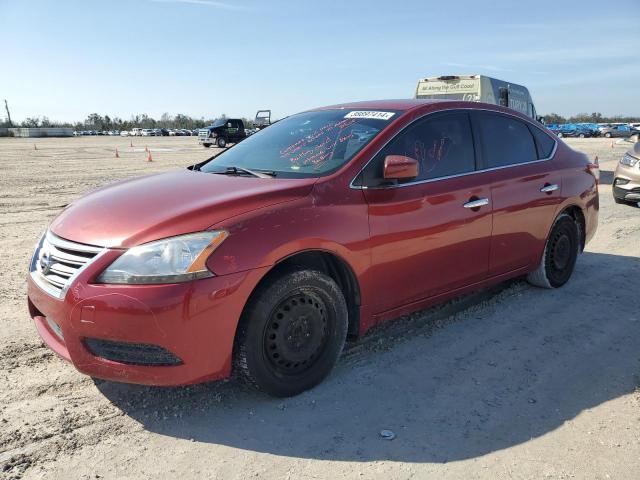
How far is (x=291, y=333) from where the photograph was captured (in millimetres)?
3051

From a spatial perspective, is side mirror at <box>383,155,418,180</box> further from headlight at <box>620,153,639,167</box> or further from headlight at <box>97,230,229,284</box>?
headlight at <box>620,153,639,167</box>

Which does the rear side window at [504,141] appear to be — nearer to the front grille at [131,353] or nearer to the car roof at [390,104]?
the car roof at [390,104]

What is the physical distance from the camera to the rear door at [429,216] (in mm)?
3408

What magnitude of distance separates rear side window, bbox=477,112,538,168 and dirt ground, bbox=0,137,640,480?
4.42 ft

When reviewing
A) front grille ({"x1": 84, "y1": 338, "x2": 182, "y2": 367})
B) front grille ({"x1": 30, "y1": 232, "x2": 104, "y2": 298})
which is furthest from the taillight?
front grille ({"x1": 30, "y1": 232, "x2": 104, "y2": 298})

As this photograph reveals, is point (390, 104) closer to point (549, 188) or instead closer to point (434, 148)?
point (434, 148)

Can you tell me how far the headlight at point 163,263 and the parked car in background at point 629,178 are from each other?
369 inches

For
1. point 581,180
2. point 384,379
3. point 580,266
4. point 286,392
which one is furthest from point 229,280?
point 580,266

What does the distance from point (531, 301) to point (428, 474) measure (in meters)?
2.80

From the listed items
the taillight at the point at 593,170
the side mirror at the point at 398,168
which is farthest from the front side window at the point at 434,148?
the taillight at the point at 593,170

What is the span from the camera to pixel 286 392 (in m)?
3.09

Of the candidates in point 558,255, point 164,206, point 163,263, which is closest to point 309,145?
point 164,206

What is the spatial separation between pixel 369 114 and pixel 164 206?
5.70ft

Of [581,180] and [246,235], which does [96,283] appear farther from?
[581,180]
